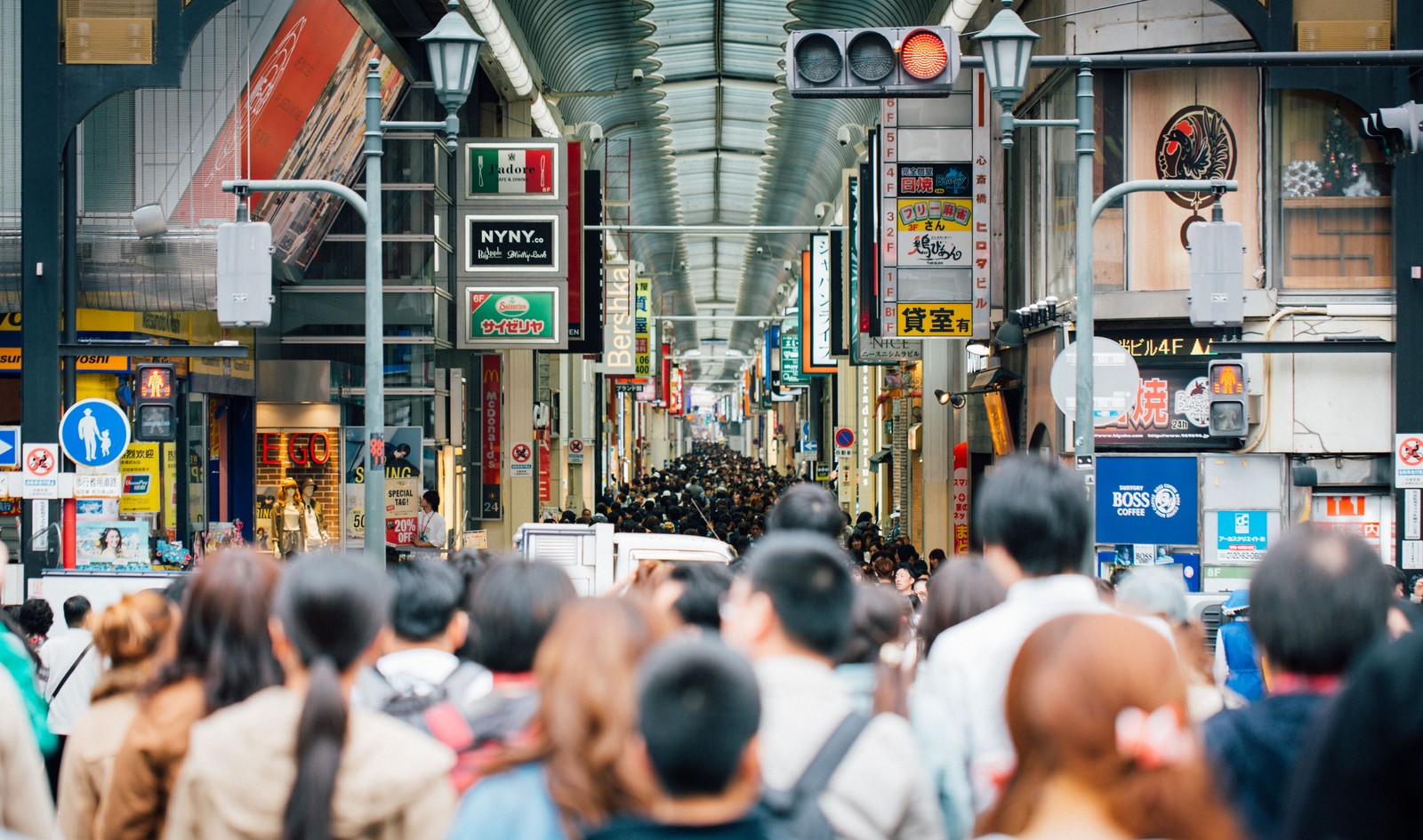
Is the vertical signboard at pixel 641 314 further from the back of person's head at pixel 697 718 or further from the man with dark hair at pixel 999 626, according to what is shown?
the back of person's head at pixel 697 718

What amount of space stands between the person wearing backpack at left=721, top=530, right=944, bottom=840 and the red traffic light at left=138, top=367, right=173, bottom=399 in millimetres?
10619

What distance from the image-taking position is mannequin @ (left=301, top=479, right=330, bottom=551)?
2039 cm

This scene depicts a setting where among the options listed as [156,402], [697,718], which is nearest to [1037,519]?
[697,718]

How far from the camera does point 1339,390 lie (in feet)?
50.7

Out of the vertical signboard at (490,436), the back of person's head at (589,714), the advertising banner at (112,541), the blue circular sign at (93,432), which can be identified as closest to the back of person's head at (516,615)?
the back of person's head at (589,714)

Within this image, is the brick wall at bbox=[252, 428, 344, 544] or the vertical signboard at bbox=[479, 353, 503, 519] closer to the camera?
the brick wall at bbox=[252, 428, 344, 544]

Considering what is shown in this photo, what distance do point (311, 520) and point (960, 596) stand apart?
17.0m

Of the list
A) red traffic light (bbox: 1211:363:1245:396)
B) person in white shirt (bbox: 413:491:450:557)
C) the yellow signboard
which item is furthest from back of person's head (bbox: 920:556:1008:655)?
person in white shirt (bbox: 413:491:450:557)

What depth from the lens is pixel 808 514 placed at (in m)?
5.64

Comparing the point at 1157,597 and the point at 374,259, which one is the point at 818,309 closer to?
the point at 374,259

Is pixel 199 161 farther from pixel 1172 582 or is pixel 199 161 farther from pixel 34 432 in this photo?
pixel 1172 582

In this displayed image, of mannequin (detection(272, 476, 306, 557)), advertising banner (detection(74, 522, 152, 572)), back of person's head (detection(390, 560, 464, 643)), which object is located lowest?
mannequin (detection(272, 476, 306, 557))

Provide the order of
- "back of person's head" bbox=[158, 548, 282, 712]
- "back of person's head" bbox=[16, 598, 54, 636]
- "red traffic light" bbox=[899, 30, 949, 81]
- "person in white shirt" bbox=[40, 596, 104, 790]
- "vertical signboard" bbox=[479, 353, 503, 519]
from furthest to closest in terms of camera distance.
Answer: "vertical signboard" bbox=[479, 353, 503, 519] → "red traffic light" bbox=[899, 30, 949, 81] → "back of person's head" bbox=[16, 598, 54, 636] → "person in white shirt" bbox=[40, 596, 104, 790] → "back of person's head" bbox=[158, 548, 282, 712]

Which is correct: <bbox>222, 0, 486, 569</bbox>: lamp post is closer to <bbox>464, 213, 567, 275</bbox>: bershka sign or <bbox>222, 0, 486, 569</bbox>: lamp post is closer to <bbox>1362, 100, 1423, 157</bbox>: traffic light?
<bbox>1362, 100, 1423, 157</bbox>: traffic light
